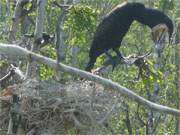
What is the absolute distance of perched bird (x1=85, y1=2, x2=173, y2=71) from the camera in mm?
8492

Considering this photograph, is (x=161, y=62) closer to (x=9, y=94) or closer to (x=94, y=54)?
(x=94, y=54)

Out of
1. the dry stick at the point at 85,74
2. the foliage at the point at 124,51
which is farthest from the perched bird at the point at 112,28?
the dry stick at the point at 85,74

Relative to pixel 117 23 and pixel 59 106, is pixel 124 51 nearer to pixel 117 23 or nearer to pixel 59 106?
pixel 117 23

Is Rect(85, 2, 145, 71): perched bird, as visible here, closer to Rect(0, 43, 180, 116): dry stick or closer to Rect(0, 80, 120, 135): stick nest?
Rect(0, 80, 120, 135): stick nest

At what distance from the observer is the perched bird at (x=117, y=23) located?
8.49 meters

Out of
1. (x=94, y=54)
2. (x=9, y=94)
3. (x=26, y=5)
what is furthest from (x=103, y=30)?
(x=9, y=94)

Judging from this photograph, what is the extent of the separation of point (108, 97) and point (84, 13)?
1599 millimetres

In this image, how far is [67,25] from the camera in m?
9.01

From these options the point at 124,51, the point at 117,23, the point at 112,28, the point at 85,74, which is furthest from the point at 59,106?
the point at 124,51

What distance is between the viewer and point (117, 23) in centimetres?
859

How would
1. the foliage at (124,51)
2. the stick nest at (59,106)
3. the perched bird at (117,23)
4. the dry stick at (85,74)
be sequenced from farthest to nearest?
the foliage at (124,51) → the perched bird at (117,23) → the stick nest at (59,106) → the dry stick at (85,74)

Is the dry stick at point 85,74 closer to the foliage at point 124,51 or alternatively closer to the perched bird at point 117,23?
the foliage at point 124,51

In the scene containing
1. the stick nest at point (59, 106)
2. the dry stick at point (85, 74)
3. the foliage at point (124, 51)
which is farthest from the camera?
the foliage at point (124, 51)

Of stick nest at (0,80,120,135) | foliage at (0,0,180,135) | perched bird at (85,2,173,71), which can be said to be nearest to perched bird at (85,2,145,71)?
perched bird at (85,2,173,71)
